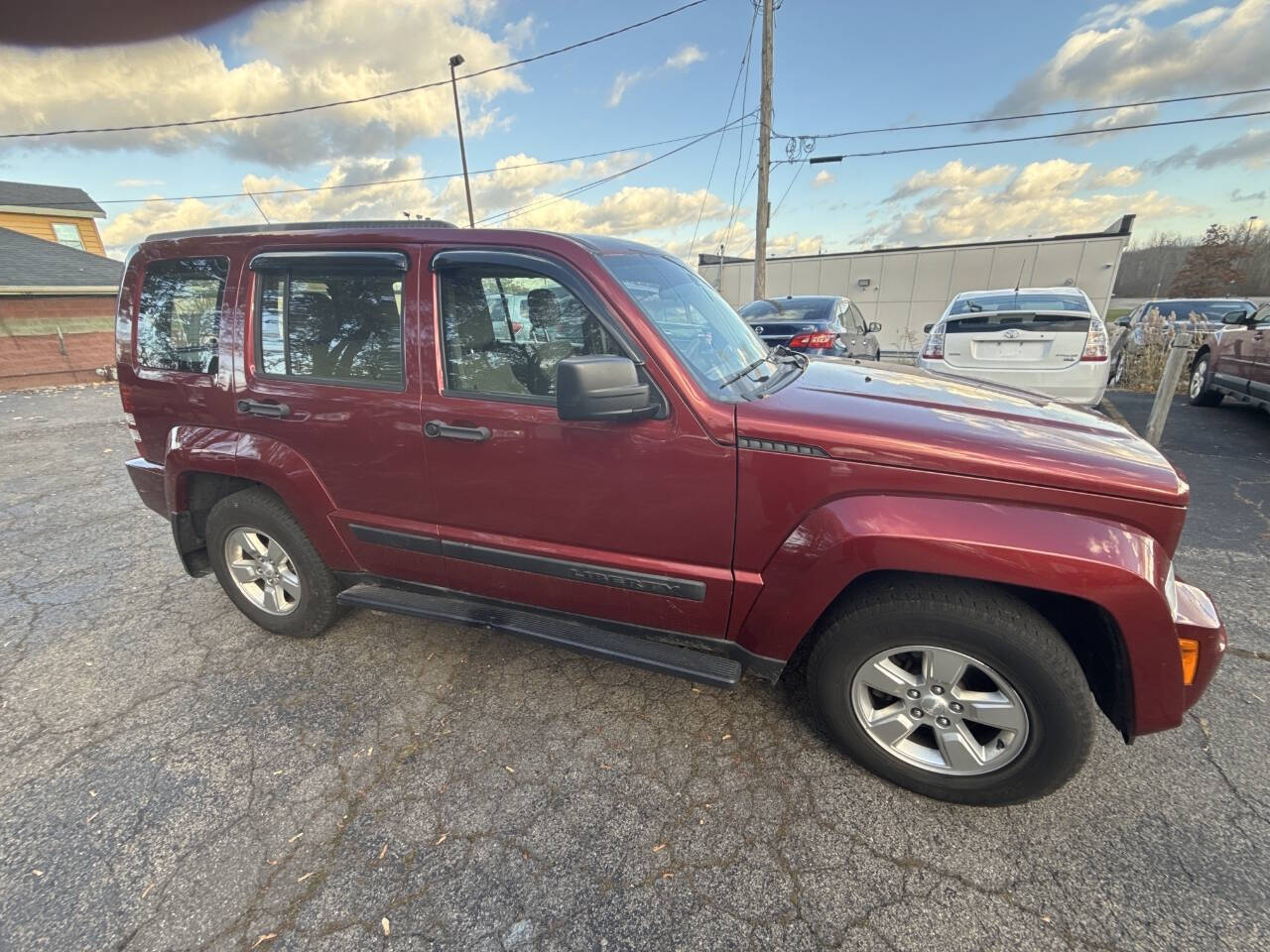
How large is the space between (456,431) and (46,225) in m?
36.4

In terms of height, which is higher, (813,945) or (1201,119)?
(1201,119)

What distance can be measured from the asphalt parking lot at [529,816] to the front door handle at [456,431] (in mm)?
1217

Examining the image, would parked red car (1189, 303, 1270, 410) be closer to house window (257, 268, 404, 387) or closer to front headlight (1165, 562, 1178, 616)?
front headlight (1165, 562, 1178, 616)

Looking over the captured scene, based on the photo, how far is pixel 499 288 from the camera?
2207mm

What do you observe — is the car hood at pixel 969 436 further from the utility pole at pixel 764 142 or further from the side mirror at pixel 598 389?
the utility pole at pixel 764 142

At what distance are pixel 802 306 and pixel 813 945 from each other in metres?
7.89

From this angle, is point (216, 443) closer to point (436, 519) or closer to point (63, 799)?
point (436, 519)

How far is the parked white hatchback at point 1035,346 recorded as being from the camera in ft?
18.3

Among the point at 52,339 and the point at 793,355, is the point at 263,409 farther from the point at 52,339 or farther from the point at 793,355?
the point at 52,339

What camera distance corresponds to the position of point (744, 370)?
2.39m

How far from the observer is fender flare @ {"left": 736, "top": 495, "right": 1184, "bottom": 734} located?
1594mm

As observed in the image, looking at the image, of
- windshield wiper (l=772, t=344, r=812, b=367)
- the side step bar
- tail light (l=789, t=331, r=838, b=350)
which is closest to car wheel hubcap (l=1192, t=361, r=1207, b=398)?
tail light (l=789, t=331, r=838, b=350)

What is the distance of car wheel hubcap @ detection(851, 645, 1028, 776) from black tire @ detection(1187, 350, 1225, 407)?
30.1ft


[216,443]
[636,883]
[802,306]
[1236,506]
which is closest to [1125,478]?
[636,883]
